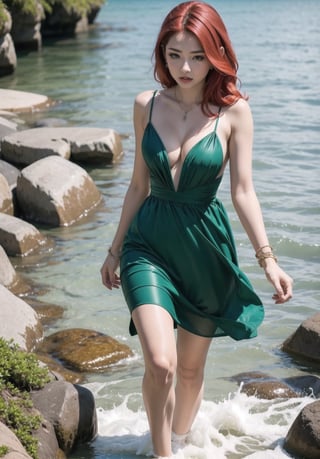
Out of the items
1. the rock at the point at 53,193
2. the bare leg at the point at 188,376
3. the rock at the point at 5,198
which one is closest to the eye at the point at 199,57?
the bare leg at the point at 188,376

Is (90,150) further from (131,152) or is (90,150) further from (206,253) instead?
(206,253)

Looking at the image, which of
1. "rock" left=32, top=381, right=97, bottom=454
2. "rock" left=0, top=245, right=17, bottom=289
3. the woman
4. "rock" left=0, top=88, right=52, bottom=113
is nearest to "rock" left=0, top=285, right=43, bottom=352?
"rock" left=0, top=245, right=17, bottom=289

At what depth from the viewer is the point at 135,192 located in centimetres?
474

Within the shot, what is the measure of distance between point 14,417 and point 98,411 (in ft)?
3.91

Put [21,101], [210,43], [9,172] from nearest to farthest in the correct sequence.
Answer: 1. [210,43]
2. [9,172]
3. [21,101]

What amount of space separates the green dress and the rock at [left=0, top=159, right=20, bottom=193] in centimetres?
630

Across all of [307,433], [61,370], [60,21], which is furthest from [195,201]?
[60,21]

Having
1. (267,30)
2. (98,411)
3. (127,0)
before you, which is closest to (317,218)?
(98,411)

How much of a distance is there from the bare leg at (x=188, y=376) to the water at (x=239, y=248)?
0.18m

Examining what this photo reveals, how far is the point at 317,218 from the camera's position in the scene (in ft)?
34.4

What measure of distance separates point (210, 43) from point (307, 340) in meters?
2.95

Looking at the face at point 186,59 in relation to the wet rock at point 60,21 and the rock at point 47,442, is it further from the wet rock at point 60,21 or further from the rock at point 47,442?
the wet rock at point 60,21

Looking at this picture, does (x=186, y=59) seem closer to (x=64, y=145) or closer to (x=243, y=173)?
(x=243, y=173)

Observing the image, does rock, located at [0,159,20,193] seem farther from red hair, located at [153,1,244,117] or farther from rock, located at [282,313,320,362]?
red hair, located at [153,1,244,117]
